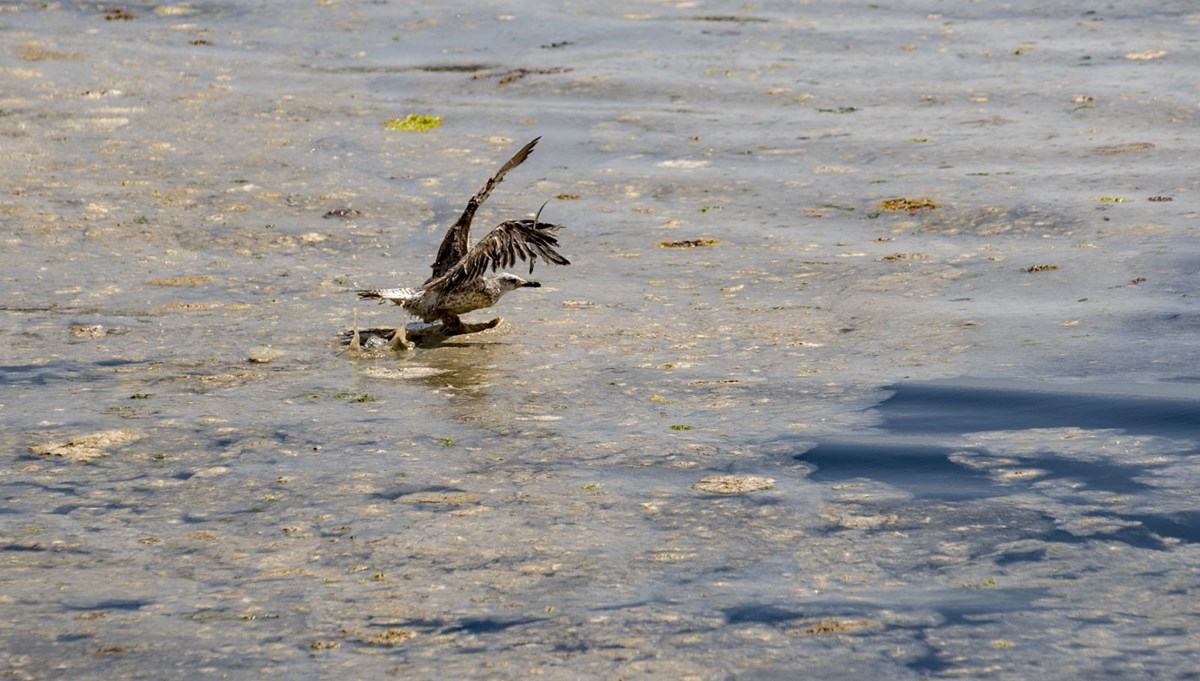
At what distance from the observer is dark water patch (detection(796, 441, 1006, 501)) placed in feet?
16.1

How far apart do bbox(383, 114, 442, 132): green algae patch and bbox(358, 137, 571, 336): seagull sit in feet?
11.9

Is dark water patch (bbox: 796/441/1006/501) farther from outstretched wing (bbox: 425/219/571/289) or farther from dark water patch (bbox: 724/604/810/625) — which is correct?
outstretched wing (bbox: 425/219/571/289)

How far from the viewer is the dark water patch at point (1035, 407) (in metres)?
5.43

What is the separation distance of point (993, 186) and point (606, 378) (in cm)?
338

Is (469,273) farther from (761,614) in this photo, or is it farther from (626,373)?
(761,614)

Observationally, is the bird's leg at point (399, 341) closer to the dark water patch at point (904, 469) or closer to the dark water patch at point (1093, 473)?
the dark water patch at point (904, 469)

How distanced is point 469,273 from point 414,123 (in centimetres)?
419

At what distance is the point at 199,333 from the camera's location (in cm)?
675

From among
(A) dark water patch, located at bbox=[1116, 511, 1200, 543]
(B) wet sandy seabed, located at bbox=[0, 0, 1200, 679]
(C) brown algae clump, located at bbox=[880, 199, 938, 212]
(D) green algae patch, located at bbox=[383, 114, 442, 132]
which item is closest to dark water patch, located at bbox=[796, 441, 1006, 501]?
(B) wet sandy seabed, located at bbox=[0, 0, 1200, 679]

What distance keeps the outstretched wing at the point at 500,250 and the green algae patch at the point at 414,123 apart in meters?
4.01

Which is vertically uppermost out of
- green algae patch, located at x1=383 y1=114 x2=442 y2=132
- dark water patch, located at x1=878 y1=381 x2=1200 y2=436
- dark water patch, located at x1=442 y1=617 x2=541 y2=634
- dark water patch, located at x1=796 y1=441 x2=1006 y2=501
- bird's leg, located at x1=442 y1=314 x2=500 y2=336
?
green algae patch, located at x1=383 y1=114 x2=442 y2=132

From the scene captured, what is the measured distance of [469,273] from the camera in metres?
6.71

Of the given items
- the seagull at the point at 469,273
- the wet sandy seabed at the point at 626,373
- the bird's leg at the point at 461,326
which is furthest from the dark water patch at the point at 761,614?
the bird's leg at the point at 461,326

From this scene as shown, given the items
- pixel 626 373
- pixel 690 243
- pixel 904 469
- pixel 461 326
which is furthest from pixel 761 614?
pixel 690 243
